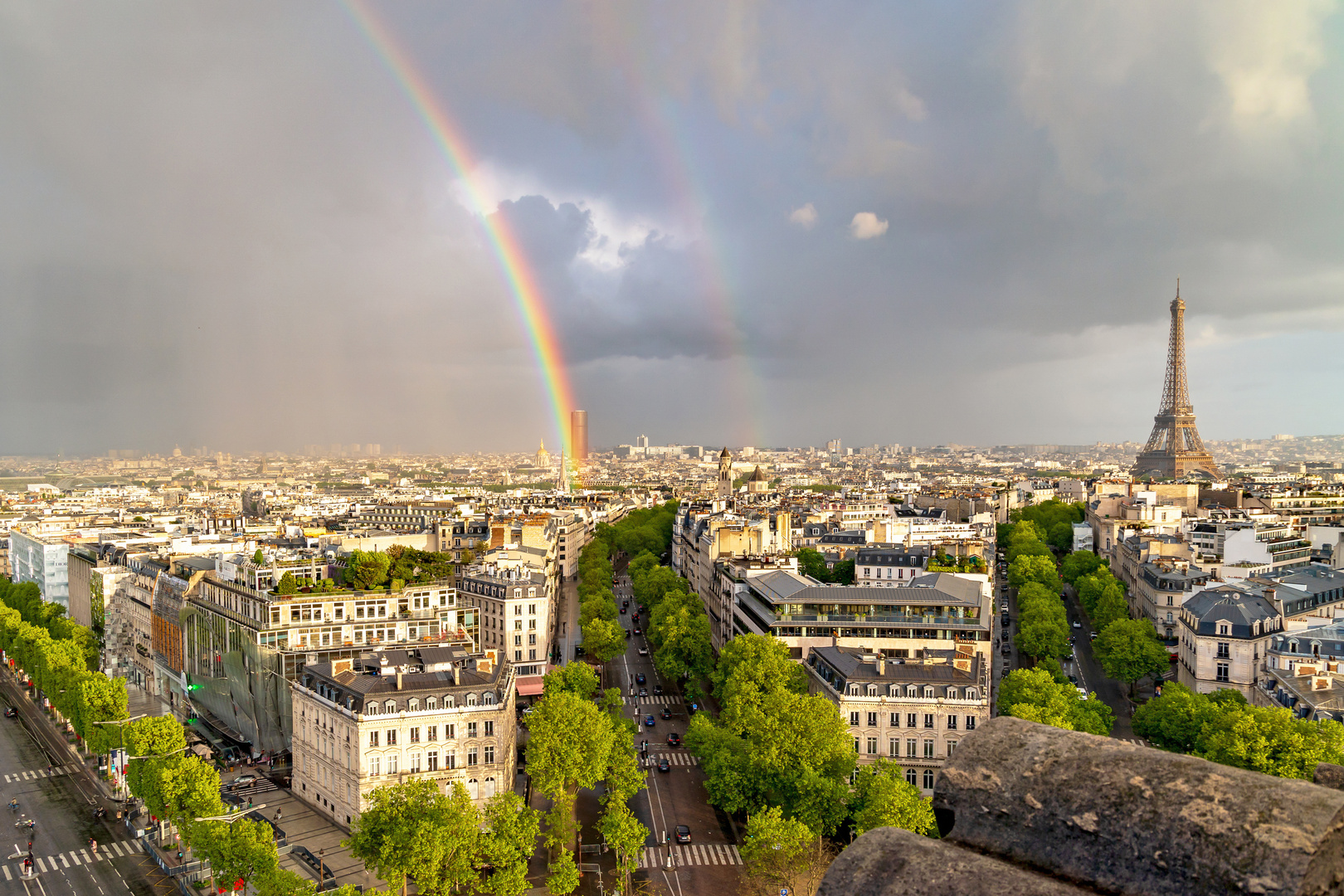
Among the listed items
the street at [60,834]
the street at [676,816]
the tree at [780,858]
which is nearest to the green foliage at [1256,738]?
the tree at [780,858]

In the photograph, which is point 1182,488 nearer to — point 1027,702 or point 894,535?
point 894,535

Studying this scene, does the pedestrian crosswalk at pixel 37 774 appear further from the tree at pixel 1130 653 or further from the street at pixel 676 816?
the tree at pixel 1130 653

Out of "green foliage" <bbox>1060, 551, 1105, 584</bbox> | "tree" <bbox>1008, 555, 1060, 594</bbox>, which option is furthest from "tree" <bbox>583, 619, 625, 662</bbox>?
"green foliage" <bbox>1060, 551, 1105, 584</bbox>

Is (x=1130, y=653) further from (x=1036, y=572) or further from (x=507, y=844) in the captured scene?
(x=507, y=844)

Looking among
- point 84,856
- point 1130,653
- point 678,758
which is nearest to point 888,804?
point 678,758

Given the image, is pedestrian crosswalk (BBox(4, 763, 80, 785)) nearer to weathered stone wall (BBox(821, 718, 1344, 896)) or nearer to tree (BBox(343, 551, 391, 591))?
tree (BBox(343, 551, 391, 591))

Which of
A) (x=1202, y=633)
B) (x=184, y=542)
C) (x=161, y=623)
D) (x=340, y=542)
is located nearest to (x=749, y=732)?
(x=1202, y=633)
